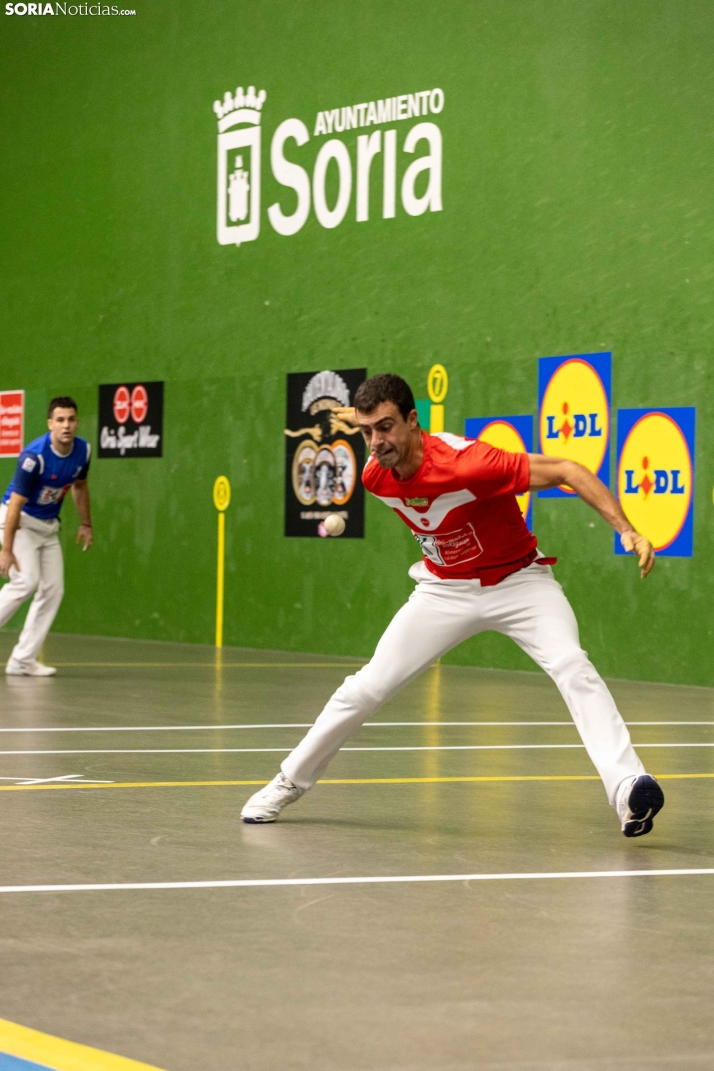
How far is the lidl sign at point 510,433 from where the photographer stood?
45.8ft

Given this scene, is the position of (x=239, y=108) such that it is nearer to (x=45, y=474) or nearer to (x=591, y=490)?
(x=45, y=474)

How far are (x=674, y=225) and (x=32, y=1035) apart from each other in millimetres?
10432

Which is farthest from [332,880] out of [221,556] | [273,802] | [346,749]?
[221,556]

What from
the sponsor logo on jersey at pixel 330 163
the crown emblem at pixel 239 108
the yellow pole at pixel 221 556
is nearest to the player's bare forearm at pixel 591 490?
the sponsor logo on jersey at pixel 330 163

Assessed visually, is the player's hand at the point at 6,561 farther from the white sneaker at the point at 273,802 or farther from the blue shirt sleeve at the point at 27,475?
the white sneaker at the point at 273,802

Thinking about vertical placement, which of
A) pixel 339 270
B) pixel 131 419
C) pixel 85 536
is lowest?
pixel 85 536

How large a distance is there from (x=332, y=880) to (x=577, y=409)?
28.7 ft

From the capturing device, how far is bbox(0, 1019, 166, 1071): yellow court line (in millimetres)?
3293

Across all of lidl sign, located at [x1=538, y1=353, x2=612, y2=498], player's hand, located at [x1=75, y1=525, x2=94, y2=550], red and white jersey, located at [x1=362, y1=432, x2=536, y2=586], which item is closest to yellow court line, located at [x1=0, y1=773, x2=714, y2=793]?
red and white jersey, located at [x1=362, y1=432, x2=536, y2=586]

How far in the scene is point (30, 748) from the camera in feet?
27.6

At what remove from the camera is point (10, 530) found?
1222 centimetres

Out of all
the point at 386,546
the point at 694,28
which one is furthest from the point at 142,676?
the point at 694,28

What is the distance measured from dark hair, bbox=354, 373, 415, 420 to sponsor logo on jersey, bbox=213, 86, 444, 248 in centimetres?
906

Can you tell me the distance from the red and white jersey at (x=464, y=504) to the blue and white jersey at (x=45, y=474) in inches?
257
